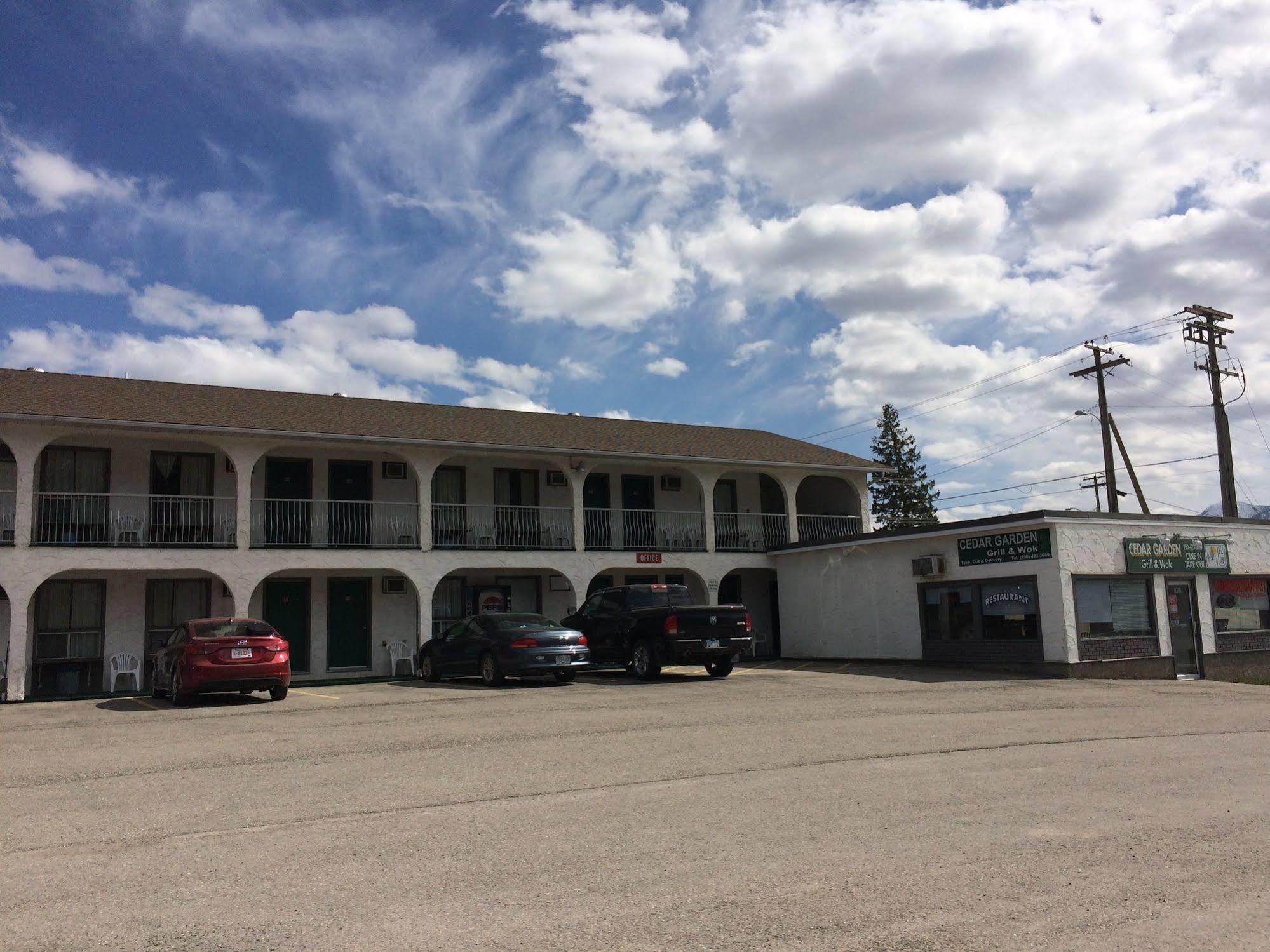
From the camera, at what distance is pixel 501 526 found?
24656mm

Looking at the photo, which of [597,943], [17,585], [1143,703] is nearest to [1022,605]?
[1143,703]

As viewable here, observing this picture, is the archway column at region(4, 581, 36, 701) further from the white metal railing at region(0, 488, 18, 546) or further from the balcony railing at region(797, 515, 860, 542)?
the balcony railing at region(797, 515, 860, 542)

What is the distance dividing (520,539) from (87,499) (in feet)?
30.4

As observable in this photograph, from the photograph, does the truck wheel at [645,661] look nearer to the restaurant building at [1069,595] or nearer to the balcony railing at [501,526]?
the balcony railing at [501,526]

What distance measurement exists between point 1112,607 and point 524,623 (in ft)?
37.1

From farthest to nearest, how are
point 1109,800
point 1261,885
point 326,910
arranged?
point 1109,800
point 1261,885
point 326,910

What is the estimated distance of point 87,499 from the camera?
20.3m

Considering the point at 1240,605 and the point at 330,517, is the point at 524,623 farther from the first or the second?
the point at 1240,605

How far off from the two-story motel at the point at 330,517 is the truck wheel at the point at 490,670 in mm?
3676

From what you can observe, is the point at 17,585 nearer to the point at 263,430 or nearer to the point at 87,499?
the point at 87,499

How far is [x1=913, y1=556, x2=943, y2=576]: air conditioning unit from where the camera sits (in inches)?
835

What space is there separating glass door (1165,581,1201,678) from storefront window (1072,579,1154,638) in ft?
2.45

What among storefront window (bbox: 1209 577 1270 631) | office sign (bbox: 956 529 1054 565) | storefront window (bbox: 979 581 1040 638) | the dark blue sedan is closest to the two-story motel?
the dark blue sedan

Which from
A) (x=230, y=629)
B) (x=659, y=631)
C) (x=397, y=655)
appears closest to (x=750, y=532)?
(x=659, y=631)
